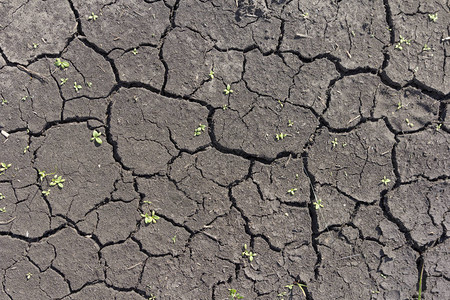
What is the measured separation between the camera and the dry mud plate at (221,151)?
285 cm

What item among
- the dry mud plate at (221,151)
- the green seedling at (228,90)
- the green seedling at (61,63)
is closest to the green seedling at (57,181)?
the dry mud plate at (221,151)

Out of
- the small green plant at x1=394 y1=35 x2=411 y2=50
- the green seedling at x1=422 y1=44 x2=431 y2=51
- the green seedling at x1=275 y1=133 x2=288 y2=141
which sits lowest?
the green seedling at x1=275 y1=133 x2=288 y2=141

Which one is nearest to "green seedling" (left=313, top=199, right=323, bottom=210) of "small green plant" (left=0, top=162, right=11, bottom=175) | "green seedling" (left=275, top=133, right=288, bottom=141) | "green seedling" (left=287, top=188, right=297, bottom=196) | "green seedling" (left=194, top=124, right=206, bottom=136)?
"green seedling" (left=287, top=188, right=297, bottom=196)

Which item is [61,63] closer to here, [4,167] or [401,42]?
[4,167]

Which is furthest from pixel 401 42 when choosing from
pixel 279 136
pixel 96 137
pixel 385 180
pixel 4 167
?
pixel 4 167

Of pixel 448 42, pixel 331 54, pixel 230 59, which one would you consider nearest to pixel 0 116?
pixel 230 59

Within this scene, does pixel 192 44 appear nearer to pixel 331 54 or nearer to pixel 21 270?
pixel 331 54

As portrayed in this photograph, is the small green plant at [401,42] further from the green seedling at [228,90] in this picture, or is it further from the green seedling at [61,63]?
the green seedling at [61,63]

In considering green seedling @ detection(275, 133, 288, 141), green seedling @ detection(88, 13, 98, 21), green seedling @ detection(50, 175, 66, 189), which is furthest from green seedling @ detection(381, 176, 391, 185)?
green seedling @ detection(88, 13, 98, 21)

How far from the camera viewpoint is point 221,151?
2.91 meters

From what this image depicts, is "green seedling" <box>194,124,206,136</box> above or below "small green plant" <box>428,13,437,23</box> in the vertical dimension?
below

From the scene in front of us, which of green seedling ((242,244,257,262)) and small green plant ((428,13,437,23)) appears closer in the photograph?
green seedling ((242,244,257,262))

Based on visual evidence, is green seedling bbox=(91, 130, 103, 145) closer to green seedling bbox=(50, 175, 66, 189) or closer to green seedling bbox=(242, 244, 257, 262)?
green seedling bbox=(50, 175, 66, 189)

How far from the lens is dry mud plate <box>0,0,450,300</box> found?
2.85 metres
